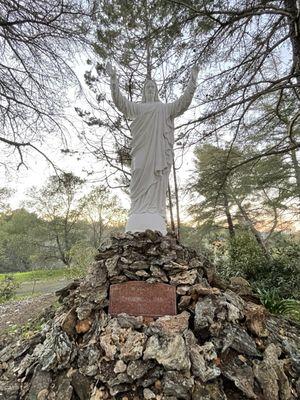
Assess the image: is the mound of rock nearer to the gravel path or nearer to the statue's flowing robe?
the statue's flowing robe

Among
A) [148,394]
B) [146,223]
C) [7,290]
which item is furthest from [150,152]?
[7,290]

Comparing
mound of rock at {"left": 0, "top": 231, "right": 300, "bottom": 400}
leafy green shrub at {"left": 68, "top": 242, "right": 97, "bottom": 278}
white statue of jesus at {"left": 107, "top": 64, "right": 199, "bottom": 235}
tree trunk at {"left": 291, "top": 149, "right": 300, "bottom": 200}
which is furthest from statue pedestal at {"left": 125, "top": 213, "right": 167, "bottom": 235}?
tree trunk at {"left": 291, "top": 149, "right": 300, "bottom": 200}

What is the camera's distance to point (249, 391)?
2.30 metres

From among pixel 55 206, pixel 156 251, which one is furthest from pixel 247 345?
pixel 55 206

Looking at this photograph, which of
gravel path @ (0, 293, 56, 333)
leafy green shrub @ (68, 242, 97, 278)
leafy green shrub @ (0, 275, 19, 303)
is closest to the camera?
gravel path @ (0, 293, 56, 333)

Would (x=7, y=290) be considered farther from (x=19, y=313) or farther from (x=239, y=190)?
(x=239, y=190)

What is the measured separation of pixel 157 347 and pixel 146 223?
1629 mm

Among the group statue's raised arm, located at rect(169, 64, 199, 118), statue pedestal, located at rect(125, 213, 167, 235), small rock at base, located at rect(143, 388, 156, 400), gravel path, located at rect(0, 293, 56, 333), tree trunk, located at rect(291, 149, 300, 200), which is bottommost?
small rock at base, located at rect(143, 388, 156, 400)

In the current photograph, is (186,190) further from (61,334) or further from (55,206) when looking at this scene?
(55,206)

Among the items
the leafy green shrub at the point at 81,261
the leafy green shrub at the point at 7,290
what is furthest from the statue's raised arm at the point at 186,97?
the leafy green shrub at the point at 7,290

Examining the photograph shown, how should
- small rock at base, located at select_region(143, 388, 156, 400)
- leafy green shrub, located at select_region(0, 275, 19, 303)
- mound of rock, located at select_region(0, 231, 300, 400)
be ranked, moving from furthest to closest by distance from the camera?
leafy green shrub, located at select_region(0, 275, 19, 303) → mound of rock, located at select_region(0, 231, 300, 400) → small rock at base, located at select_region(143, 388, 156, 400)

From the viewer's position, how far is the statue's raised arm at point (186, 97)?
13.0ft

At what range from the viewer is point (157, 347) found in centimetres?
250

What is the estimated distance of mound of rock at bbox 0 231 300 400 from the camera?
7.71 ft
